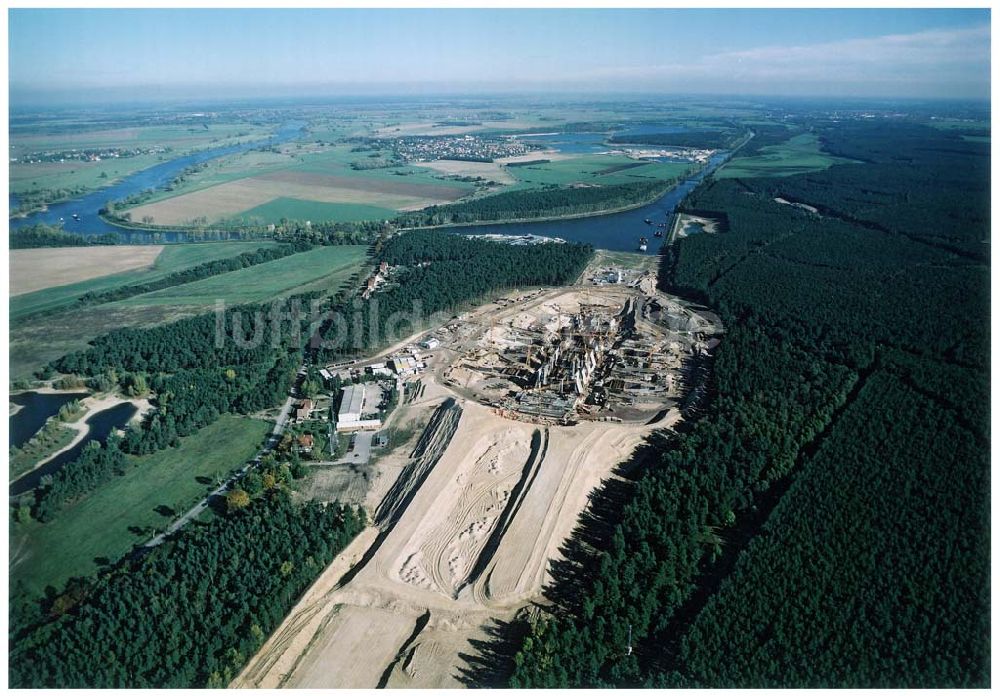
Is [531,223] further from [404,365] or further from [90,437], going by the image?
[90,437]

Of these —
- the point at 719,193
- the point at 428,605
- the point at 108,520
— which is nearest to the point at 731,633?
the point at 428,605

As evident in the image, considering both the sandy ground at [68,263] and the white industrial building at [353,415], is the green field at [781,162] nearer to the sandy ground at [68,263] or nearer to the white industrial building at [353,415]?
the sandy ground at [68,263]

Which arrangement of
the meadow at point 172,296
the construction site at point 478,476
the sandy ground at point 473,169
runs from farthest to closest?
the sandy ground at point 473,169 → the meadow at point 172,296 → the construction site at point 478,476

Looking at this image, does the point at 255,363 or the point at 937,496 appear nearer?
the point at 937,496

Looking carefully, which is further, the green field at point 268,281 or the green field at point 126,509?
the green field at point 268,281

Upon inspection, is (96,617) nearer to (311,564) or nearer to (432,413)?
(311,564)

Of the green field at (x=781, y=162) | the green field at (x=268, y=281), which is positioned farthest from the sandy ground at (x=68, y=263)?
the green field at (x=781, y=162)
